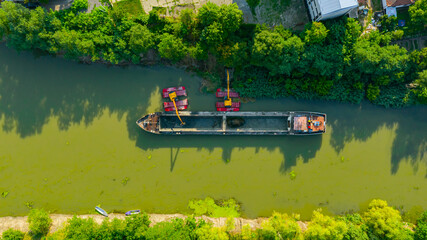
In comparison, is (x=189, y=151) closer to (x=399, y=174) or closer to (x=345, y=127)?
(x=345, y=127)

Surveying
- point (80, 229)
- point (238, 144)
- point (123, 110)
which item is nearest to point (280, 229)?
point (238, 144)

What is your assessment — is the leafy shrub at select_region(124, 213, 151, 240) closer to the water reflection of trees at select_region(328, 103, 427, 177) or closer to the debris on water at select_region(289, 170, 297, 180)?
the debris on water at select_region(289, 170, 297, 180)

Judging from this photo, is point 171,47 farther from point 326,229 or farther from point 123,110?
point 326,229

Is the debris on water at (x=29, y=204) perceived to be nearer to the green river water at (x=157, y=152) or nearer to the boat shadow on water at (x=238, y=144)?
the green river water at (x=157, y=152)

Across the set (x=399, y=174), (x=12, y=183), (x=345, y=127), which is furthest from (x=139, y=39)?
(x=399, y=174)

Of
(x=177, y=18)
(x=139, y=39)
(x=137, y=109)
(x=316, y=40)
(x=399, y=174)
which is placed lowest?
(x=399, y=174)

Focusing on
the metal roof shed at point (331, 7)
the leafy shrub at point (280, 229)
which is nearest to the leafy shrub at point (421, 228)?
the leafy shrub at point (280, 229)

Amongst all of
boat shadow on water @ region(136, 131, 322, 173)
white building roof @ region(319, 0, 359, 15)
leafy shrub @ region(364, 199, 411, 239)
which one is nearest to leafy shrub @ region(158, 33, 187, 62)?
boat shadow on water @ region(136, 131, 322, 173)

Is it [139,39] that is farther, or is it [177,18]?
[177,18]
